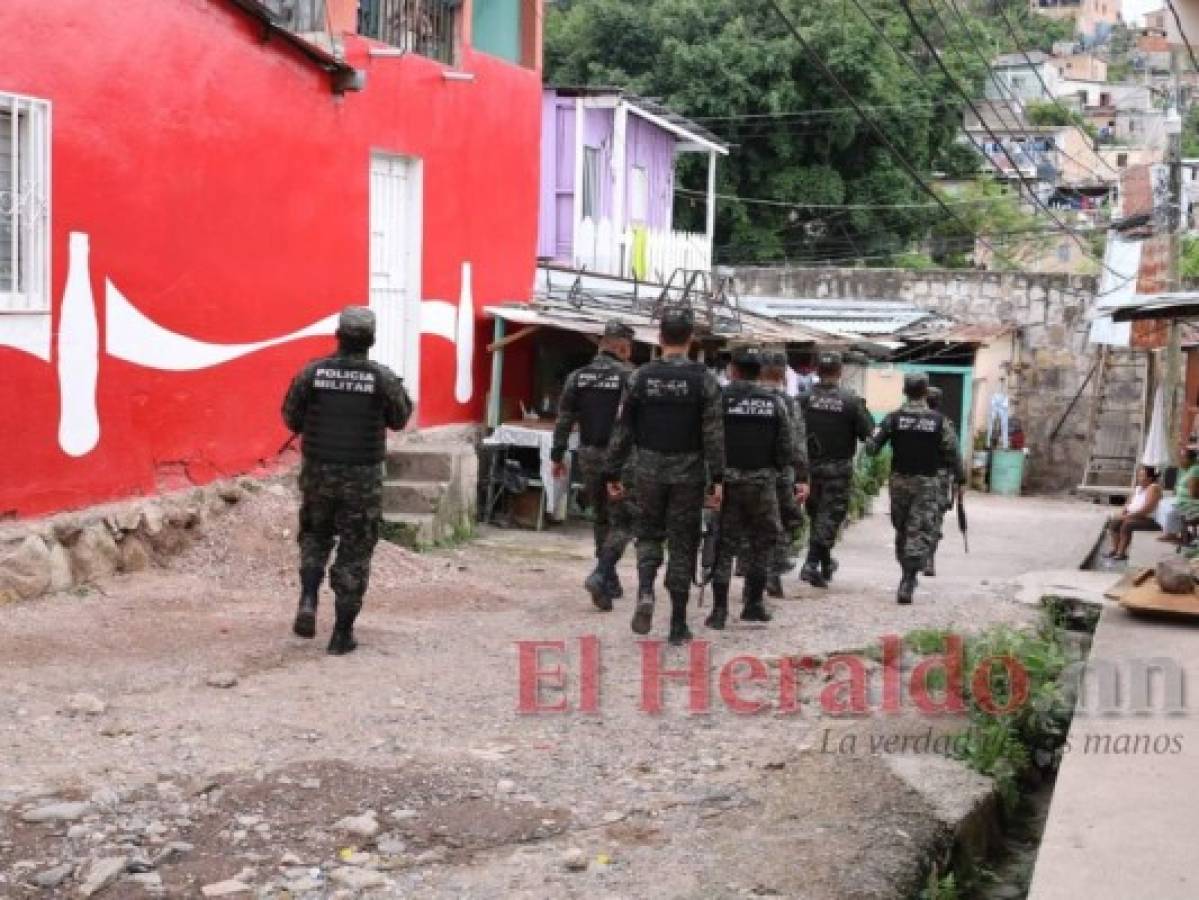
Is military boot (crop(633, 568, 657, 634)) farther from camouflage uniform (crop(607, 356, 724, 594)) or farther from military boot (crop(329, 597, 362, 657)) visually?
military boot (crop(329, 597, 362, 657))

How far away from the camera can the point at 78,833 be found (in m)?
4.91

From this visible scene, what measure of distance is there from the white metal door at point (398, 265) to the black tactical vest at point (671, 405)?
4.92m

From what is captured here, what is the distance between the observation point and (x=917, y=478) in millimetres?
9992

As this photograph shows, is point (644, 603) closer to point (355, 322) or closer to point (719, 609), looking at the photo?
point (719, 609)

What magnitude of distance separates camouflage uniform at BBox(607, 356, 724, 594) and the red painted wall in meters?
3.32

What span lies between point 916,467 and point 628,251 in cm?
1092

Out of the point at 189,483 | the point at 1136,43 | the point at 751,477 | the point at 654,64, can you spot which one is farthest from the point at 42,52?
the point at 1136,43

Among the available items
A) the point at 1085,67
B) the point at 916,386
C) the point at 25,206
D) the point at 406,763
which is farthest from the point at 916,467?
the point at 1085,67

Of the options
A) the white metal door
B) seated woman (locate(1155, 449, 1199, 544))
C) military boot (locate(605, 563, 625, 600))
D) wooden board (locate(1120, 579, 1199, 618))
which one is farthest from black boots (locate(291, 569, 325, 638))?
seated woman (locate(1155, 449, 1199, 544))

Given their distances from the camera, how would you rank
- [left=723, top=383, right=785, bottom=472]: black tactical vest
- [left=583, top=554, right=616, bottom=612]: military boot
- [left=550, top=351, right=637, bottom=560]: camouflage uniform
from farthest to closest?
[left=550, top=351, right=637, bottom=560]: camouflage uniform
[left=583, top=554, right=616, bottom=612]: military boot
[left=723, top=383, right=785, bottom=472]: black tactical vest

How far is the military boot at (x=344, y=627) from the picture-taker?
7.51 metres

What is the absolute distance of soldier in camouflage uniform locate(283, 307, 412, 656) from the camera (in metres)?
7.44

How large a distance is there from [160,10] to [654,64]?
76.4ft

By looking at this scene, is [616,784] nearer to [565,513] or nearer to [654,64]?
[565,513]
